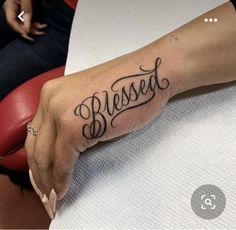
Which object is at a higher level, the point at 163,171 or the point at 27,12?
the point at 27,12

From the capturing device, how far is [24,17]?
3.33 feet

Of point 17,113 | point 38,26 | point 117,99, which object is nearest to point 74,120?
point 117,99

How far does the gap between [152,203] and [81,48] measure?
36cm

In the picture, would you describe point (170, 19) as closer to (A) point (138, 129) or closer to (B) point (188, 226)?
(A) point (138, 129)

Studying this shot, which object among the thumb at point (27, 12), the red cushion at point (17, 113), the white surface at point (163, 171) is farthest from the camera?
the thumb at point (27, 12)

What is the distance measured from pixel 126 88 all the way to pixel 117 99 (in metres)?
0.02

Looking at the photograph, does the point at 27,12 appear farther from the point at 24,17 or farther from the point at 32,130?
the point at 32,130

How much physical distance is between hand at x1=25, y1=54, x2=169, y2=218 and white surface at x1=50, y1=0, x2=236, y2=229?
3 centimetres

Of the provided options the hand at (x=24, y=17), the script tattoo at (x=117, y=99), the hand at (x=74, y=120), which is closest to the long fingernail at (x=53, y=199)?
the hand at (x=74, y=120)

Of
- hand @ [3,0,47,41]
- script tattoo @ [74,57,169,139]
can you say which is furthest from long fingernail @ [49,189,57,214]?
hand @ [3,0,47,41]

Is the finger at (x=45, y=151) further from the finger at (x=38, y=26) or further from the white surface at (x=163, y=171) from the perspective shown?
the finger at (x=38, y=26)

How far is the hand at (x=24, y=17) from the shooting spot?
1003 millimetres

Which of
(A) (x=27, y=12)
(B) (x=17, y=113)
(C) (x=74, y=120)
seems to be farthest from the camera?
(A) (x=27, y=12)

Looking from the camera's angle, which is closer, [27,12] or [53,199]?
[53,199]
